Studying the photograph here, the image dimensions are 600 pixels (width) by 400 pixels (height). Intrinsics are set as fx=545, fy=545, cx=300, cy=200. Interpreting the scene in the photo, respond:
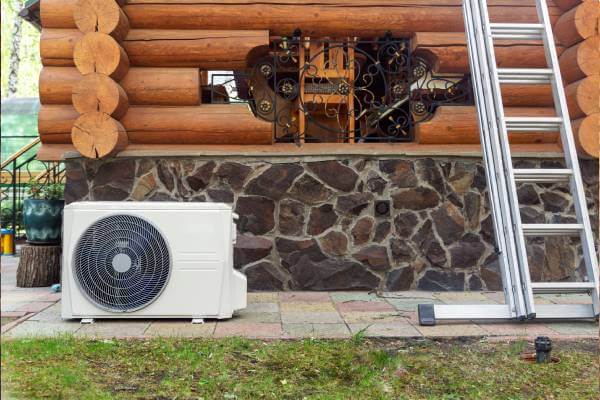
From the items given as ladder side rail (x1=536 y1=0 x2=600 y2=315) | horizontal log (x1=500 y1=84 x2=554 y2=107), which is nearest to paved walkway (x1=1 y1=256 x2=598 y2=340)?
ladder side rail (x1=536 y1=0 x2=600 y2=315)

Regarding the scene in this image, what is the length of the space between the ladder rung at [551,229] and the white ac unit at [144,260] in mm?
2108

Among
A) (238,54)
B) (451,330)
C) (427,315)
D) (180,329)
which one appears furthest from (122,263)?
(238,54)

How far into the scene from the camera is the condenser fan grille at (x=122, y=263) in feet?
12.2

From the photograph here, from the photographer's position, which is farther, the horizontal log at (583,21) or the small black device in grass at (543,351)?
the horizontal log at (583,21)

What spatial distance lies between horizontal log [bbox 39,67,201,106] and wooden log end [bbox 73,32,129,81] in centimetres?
33

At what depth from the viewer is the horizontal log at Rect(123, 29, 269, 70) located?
530cm

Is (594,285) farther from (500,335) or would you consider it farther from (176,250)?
(176,250)

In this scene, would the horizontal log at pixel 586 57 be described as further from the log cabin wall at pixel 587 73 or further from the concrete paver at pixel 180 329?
the concrete paver at pixel 180 329

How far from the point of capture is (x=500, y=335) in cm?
349

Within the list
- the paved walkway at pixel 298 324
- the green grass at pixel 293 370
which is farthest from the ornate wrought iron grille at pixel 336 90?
the green grass at pixel 293 370

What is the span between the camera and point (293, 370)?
2797mm

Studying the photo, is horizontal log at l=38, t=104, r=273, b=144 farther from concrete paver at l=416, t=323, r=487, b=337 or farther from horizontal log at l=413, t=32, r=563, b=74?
concrete paver at l=416, t=323, r=487, b=337

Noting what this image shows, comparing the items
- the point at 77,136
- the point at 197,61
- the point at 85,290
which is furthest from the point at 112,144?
the point at 85,290

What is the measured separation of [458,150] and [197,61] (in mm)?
2706
